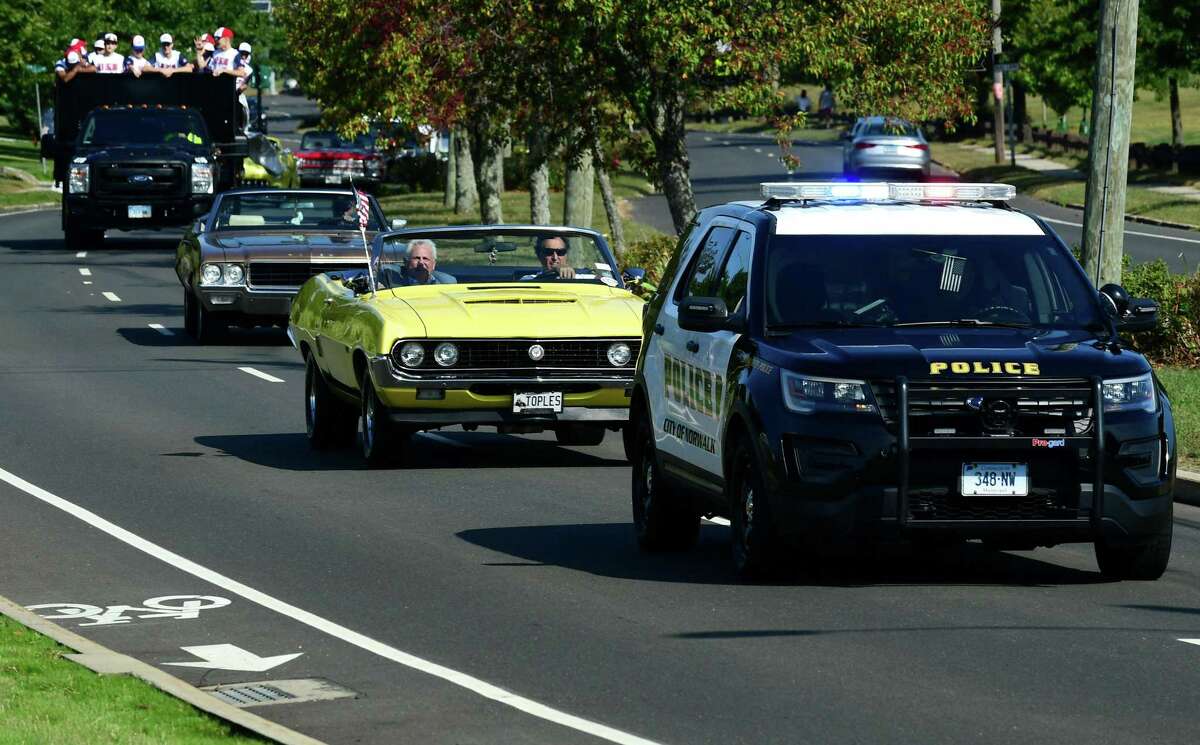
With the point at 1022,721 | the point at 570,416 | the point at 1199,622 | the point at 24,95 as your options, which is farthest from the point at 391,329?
the point at 24,95

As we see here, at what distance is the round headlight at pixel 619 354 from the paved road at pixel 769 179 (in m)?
8.61

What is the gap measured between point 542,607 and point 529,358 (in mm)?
5112

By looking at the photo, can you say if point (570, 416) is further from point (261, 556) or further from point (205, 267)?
point (205, 267)

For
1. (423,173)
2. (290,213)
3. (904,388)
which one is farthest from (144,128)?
(904,388)

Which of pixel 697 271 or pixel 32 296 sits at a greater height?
pixel 697 271

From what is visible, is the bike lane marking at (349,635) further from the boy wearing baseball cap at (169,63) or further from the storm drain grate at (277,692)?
the boy wearing baseball cap at (169,63)

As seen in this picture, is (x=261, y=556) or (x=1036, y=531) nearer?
(x=1036, y=531)

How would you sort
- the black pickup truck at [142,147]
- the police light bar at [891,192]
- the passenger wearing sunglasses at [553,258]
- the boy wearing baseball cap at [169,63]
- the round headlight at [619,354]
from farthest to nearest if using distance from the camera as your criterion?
1. the boy wearing baseball cap at [169,63]
2. the black pickup truck at [142,147]
3. the passenger wearing sunglasses at [553,258]
4. the round headlight at [619,354]
5. the police light bar at [891,192]

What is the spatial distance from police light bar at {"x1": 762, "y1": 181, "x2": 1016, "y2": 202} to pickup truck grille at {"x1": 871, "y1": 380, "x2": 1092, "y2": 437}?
1780 mm

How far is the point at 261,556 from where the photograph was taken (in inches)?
480

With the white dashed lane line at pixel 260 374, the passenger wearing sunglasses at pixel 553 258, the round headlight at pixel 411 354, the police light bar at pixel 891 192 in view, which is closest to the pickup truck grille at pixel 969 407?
the police light bar at pixel 891 192

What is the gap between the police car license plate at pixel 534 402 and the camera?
15406 millimetres

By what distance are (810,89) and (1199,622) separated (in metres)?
148

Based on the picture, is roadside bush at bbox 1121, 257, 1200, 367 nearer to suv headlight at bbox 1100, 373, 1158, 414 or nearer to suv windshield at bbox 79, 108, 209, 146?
suv headlight at bbox 1100, 373, 1158, 414
